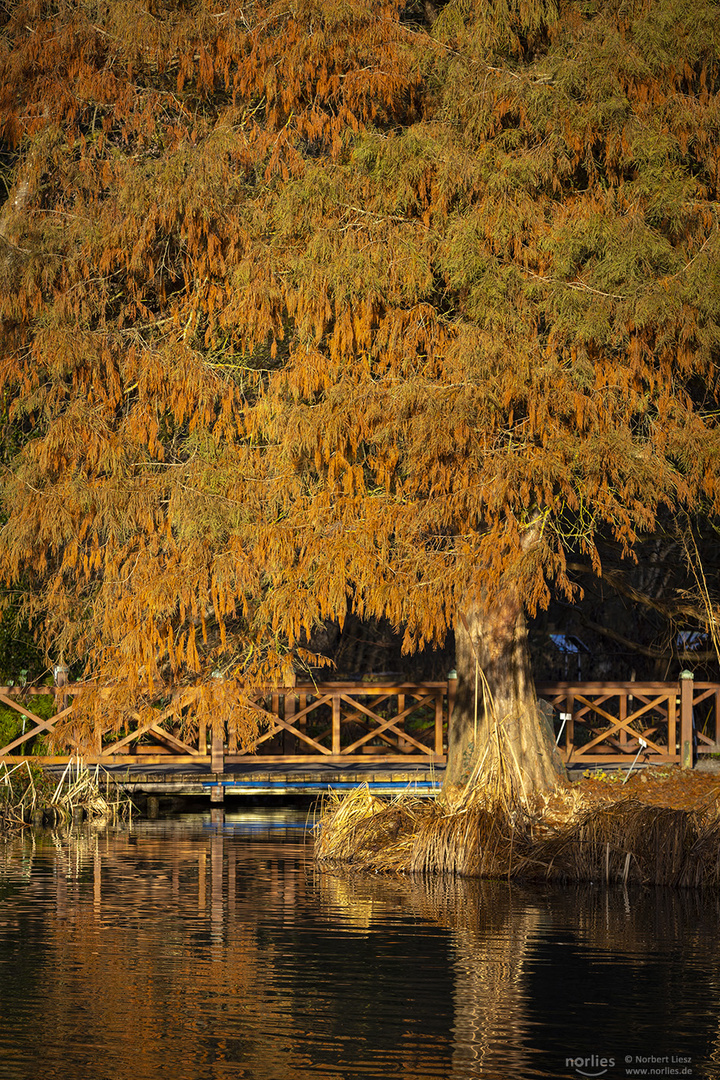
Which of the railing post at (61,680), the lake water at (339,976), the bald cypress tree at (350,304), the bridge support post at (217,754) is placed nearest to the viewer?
the lake water at (339,976)

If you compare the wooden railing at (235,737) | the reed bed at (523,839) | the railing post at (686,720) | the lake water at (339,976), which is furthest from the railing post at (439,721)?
the lake water at (339,976)

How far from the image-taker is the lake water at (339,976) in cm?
762

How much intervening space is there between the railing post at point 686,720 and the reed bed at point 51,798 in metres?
6.35

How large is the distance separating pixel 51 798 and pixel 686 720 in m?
7.23

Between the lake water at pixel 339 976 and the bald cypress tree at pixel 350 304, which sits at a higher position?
the bald cypress tree at pixel 350 304

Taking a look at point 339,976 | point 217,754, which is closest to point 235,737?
point 217,754

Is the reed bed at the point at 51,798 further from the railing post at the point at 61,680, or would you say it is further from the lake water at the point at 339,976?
the lake water at the point at 339,976

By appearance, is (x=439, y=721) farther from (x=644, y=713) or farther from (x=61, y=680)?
(x=61, y=680)

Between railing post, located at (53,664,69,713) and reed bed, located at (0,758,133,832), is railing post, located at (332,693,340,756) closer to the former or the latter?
reed bed, located at (0,758,133,832)

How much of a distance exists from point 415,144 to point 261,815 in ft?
26.6

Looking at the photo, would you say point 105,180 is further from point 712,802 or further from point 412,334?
point 712,802

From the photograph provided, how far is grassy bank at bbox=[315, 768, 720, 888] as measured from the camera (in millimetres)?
13562

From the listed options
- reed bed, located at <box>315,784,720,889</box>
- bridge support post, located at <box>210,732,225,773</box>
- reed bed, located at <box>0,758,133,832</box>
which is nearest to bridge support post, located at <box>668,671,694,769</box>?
reed bed, located at <box>315,784,720,889</box>

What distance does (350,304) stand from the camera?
14.9 m
